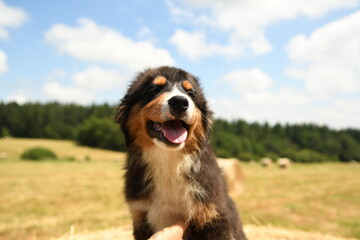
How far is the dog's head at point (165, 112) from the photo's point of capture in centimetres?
295

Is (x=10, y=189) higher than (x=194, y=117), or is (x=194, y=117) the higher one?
(x=194, y=117)

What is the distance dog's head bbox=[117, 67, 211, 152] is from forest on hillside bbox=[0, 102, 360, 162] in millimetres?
43396

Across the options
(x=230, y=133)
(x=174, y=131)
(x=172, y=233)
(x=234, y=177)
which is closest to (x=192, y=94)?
(x=174, y=131)

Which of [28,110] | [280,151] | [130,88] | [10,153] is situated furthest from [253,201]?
[28,110]

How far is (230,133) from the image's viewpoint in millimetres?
57906

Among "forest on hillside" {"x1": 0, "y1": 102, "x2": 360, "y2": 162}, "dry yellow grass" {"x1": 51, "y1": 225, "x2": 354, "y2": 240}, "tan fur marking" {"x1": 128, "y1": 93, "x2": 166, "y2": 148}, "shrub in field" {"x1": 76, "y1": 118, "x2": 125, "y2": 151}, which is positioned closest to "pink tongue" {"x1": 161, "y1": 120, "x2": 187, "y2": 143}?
"tan fur marking" {"x1": 128, "y1": 93, "x2": 166, "y2": 148}

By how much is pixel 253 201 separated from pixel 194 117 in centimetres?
920

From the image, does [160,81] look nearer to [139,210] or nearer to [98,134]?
[139,210]

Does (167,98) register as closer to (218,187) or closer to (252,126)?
(218,187)

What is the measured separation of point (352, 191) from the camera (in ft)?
42.8

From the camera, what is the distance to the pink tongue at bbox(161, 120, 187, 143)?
302cm

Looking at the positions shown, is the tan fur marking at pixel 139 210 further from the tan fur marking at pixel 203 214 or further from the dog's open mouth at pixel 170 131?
the dog's open mouth at pixel 170 131

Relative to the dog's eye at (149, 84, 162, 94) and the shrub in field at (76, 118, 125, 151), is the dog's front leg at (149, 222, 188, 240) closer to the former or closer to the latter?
the dog's eye at (149, 84, 162, 94)

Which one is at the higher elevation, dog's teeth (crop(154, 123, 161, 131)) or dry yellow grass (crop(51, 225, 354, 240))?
dog's teeth (crop(154, 123, 161, 131))
